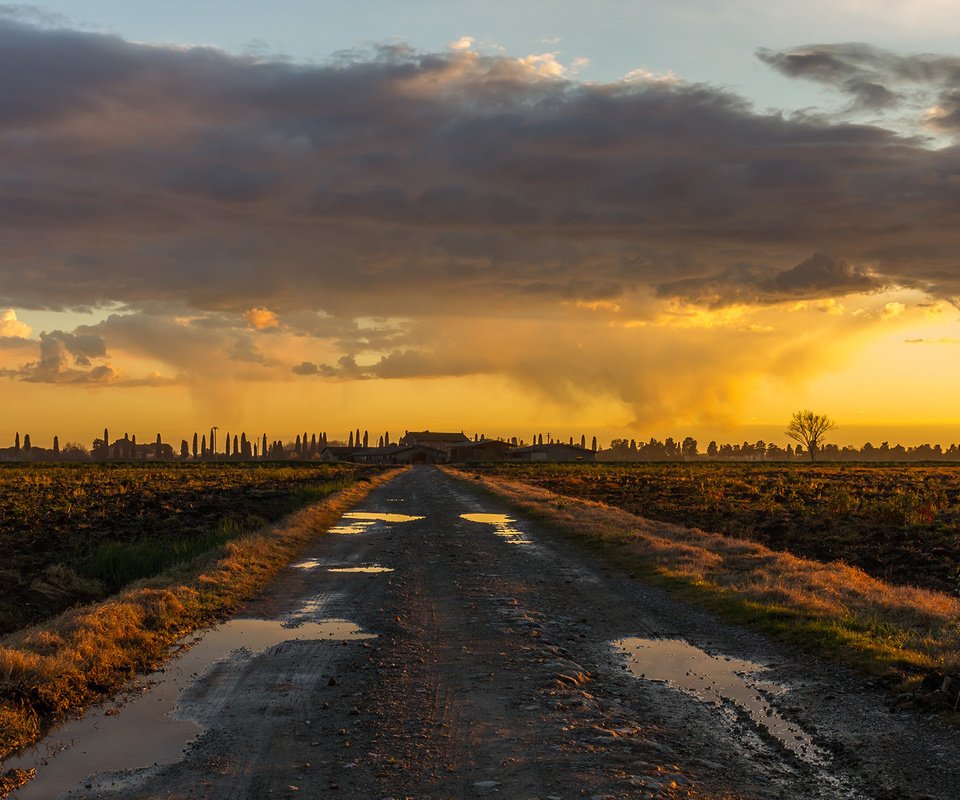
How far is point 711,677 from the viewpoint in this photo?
10.6 meters

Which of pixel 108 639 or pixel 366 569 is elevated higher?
pixel 108 639

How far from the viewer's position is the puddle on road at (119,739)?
7.18 m

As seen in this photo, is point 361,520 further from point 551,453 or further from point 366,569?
point 551,453

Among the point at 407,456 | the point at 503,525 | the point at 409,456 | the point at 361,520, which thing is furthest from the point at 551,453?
the point at 503,525

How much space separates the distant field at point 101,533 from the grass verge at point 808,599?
434 inches

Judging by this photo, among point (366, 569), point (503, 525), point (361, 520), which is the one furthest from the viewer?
point (361, 520)

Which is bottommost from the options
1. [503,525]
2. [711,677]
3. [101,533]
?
[101,533]

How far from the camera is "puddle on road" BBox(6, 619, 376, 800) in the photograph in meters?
7.18

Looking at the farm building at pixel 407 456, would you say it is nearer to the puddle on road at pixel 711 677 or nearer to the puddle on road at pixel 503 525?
the puddle on road at pixel 503 525

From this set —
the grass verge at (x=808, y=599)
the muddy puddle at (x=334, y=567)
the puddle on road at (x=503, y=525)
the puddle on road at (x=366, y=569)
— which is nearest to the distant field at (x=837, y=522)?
the grass verge at (x=808, y=599)

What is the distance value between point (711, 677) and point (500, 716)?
328 centimetres

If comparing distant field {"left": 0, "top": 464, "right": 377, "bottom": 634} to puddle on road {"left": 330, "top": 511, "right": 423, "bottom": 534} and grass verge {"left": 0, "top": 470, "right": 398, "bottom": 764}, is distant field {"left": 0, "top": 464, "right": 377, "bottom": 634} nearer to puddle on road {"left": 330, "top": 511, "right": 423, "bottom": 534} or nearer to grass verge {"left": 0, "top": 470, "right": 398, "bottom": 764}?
grass verge {"left": 0, "top": 470, "right": 398, "bottom": 764}

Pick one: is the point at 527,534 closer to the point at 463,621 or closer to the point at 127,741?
the point at 463,621

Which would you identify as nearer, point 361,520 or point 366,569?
point 366,569
